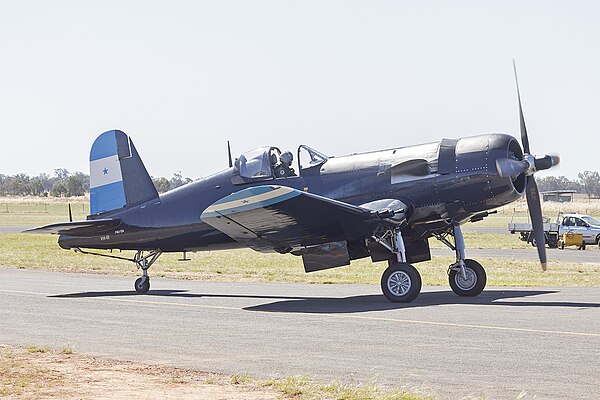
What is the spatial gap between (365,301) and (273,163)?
3679 mm

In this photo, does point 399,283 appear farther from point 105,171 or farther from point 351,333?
point 105,171

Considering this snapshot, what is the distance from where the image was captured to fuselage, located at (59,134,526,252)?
1845cm

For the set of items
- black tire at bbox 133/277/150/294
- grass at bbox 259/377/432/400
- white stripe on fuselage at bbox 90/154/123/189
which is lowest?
grass at bbox 259/377/432/400

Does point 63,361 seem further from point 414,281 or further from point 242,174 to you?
point 242,174

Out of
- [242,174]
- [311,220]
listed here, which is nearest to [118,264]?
[242,174]

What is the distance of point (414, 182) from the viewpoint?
19.0 meters

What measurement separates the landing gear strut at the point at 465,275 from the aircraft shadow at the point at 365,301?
0.22 metres

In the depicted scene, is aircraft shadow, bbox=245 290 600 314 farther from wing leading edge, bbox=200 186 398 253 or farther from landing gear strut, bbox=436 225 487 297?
wing leading edge, bbox=200 186 398 253

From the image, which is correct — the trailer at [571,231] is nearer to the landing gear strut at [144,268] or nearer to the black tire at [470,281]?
the black tire at [470,281]

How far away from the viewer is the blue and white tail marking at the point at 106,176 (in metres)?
23.7

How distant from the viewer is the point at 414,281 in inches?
711

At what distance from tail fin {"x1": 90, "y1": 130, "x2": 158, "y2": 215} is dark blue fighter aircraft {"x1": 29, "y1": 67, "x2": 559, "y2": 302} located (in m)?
1.68

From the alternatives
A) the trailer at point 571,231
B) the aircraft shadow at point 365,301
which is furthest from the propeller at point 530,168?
the trailer at point 571,231

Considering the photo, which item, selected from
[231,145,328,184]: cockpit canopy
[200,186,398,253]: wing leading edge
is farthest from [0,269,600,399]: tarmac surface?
[231,145,328,184]: cockpit canopy
